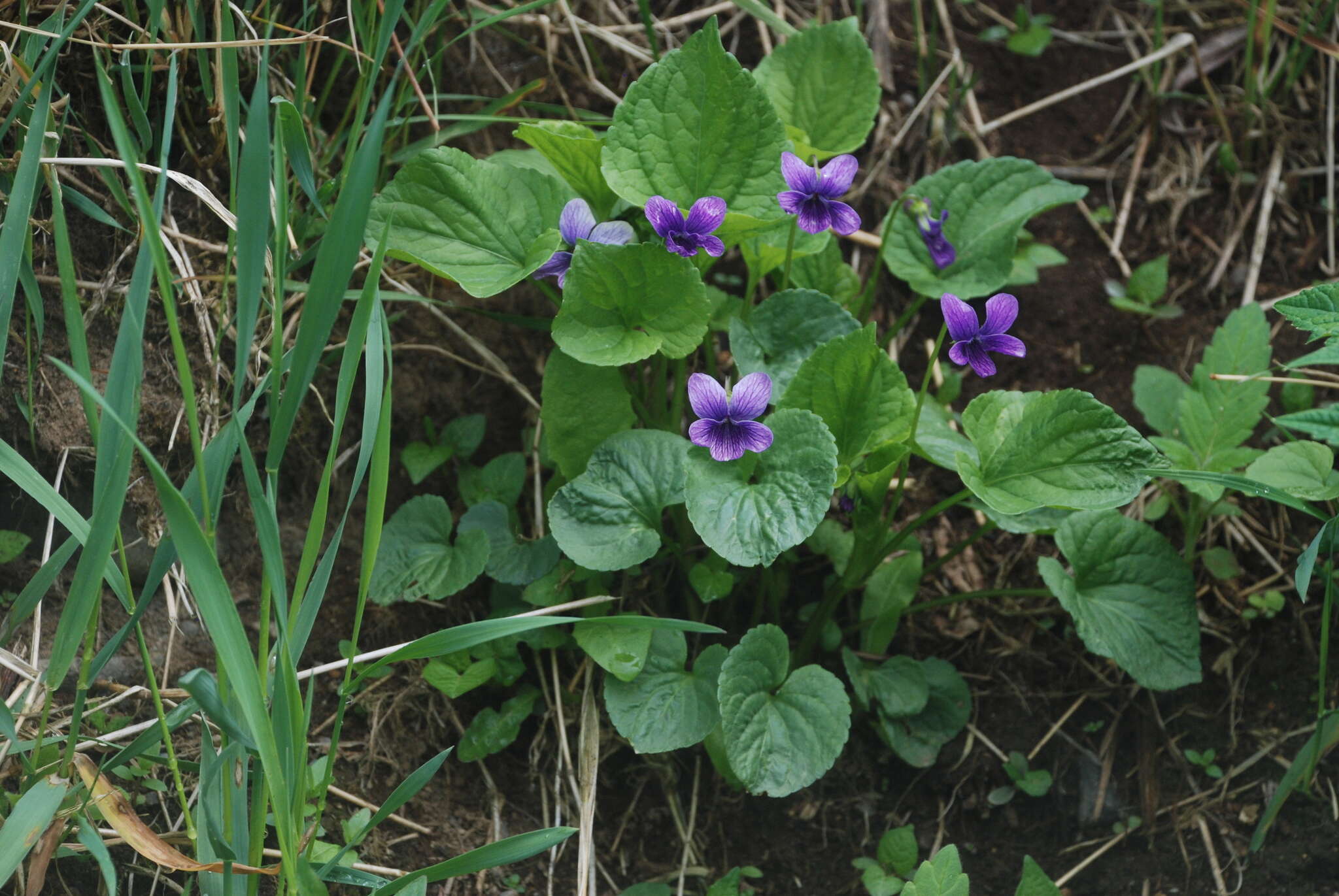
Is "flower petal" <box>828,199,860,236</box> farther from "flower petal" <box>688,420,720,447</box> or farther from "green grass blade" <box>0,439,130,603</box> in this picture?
"green grass blade" <box>0,439,130,603</box>

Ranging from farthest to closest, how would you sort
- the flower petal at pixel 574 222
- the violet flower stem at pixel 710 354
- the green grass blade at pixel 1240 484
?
1. the violet flower stem at pixel 710 354
2. the flower petal at pixel 574 222
3. the green grass blade at pixel 1240 484

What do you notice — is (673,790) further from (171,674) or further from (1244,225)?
(1244,225)

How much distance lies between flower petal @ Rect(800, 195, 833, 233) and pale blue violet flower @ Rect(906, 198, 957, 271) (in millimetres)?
349

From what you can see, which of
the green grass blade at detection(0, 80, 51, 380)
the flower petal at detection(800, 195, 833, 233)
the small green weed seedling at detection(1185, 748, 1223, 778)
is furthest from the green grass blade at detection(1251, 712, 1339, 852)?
the green grass blade at detection(0, 80, 51, 380)

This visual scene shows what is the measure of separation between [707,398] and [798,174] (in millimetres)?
365

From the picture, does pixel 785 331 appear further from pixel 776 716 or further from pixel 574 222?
pixel 776 716

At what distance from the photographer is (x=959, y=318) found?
142cm

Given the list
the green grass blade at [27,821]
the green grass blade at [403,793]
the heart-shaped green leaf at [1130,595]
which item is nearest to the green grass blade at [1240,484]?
the heart-shaped green leaf at [1130,595]

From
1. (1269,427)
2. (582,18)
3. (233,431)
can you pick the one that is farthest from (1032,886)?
(582,18)

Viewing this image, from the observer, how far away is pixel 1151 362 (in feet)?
6.93

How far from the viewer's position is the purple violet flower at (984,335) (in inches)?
56.1

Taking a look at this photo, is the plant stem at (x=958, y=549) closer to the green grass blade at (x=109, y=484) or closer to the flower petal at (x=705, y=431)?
the flower petal at (x=705, y=431)

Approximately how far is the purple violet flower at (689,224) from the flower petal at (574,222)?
103 millimetres

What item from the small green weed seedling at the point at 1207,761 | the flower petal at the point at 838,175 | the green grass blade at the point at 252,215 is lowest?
the small green weed seedling at the point at 1207,761
